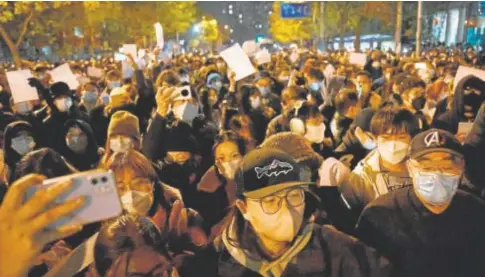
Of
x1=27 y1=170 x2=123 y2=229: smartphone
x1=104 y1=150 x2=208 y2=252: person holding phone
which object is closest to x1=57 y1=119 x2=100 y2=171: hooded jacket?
x1=104 y1=150 x2=208 y2=252: person holding phone

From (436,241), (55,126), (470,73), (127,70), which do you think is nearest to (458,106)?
(470,73)

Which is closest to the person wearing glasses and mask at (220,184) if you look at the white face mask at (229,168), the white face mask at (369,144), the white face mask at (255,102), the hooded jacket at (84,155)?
the white face mask at (229,168)

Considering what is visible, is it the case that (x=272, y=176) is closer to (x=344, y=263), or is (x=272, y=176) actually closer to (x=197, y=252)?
(x=344, y=263)

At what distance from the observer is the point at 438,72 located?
36.2 ft

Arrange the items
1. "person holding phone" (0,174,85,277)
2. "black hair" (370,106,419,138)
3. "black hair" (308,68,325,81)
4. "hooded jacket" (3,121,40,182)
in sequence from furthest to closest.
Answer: "black hair" (308,68,325,81) < "hooded jacket" (3,121,40,182) < "black hair" (370,106,419,138) < "person holding phone" (0,174,85,277)

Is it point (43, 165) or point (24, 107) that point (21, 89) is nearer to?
point (24, 107)

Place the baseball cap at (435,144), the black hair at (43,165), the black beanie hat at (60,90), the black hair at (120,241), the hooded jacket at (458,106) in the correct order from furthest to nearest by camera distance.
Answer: the black beanie hat at (60,90), the hooded jacket at (458,106), the black hair at (43,165), the baseball cap at (435,144), the black hair at (120,241)

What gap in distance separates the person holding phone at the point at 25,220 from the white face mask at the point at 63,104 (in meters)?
5.64

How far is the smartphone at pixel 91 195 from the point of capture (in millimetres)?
1537

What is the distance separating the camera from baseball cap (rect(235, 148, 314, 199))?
99.6 inches

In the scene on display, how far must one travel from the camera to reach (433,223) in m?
2.88

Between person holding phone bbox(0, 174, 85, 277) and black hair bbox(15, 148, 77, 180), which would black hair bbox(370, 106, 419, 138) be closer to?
black hair bbox(15, 148, 77, 180)

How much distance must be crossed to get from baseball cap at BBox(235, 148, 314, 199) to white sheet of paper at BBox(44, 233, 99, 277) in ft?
2.54

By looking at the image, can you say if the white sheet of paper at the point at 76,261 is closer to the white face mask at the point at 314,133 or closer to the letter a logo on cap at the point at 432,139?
the letter a logo on cap at the point at 432,139
